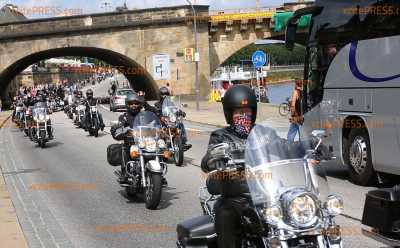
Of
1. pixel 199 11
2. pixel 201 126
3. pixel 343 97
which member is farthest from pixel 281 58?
pixel 343 97

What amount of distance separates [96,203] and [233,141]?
5.09 meters

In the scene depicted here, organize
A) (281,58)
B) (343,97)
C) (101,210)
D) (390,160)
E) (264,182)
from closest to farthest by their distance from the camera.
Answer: (264,182) < (101,210) < (390,160) < (343,97) < (281,58)

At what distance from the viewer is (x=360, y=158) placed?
10352 mm

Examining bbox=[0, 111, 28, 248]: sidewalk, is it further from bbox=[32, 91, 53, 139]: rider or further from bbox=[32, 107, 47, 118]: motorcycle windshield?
bbox=[32, 91, 53, 139]: rider

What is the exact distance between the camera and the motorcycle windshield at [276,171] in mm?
3982

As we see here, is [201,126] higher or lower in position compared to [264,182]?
lower

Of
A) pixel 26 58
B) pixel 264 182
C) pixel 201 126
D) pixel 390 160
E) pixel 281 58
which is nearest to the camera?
pixel 264 182

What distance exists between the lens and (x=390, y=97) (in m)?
9.64

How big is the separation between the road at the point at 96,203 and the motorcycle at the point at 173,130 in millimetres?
313

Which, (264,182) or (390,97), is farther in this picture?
(390,97)

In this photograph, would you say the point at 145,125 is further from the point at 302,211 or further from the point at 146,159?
the point at 302,211

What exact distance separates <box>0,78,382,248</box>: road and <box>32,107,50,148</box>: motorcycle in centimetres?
260

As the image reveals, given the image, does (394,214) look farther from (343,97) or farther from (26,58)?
(26,58)

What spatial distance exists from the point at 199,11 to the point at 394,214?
1924 inches
